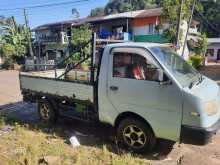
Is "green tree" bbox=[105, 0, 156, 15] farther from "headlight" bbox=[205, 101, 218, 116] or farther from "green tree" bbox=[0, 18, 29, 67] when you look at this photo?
"headlight" bbox=[205, 101, 218, 116]

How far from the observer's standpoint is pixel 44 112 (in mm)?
7969

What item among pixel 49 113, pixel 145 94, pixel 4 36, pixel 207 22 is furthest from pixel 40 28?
pixel 145 94

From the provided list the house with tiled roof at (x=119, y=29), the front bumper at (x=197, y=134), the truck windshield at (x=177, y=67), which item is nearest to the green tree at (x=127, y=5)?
the house with tiled roof at (x=119, y=29)

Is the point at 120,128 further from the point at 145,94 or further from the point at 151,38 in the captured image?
the point at 151,38

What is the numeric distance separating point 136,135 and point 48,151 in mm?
1838

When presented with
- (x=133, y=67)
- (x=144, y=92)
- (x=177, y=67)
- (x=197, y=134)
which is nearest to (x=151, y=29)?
(x=177, y=67)

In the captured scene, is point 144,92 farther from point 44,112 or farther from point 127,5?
point 127,5

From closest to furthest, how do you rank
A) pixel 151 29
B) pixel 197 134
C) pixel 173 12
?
1. pixel 197 134
2. pixel 173 12
3. pixel 151 29

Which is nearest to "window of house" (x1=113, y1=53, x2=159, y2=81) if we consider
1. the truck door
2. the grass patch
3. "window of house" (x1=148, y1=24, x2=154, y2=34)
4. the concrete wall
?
the truck door

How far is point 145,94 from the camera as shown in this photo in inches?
210

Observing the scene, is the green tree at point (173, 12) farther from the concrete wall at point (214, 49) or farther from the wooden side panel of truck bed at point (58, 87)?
the concrete wall at point (214, 49)

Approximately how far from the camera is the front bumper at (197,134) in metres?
4.87

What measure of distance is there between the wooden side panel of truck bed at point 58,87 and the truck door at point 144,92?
0.75 m

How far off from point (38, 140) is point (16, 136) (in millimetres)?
751
